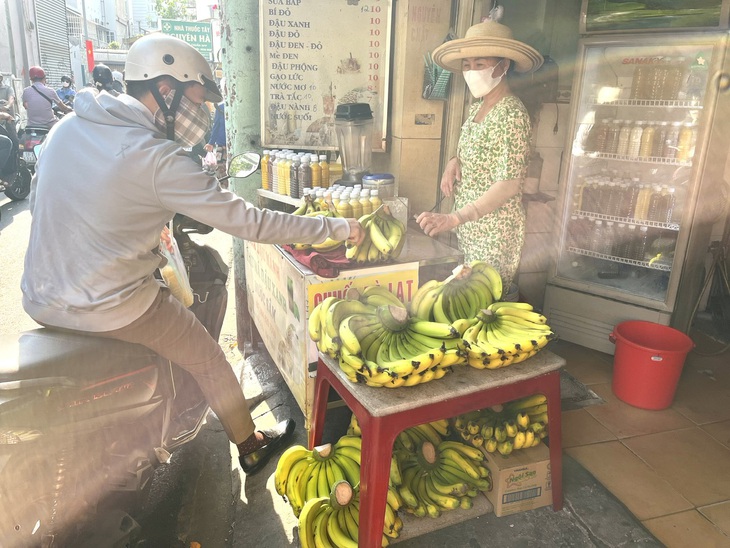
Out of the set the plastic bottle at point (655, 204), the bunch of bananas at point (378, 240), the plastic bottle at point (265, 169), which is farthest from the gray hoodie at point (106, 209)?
the plastic bottle at point (655, 204)

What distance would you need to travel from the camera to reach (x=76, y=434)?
78.7 inches

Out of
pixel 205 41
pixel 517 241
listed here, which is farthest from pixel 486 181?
pixel 205 41

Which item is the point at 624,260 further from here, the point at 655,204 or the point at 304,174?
the point at 304,174

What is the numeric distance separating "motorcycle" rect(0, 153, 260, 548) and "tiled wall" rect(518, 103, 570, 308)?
10.7 ft

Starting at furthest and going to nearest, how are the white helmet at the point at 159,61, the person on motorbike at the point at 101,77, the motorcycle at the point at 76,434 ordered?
1. the person on motorbike at the point at 101,77
2. the white helmet at the point at 159,61
3. the motorcycle at the point at 76,434

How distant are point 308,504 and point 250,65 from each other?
9.81 feet

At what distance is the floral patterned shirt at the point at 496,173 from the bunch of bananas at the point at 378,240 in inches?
22.5

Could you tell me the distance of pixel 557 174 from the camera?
15.0 ft

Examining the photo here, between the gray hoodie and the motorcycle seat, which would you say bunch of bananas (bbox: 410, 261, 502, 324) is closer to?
the gray hoodie

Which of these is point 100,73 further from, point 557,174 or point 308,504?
point 308,504

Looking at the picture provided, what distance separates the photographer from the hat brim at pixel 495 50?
2.87 meters

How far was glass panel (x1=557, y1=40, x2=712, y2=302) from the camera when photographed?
13.3ft

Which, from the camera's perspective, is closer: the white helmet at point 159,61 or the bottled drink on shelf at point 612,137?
the white helmet at point 159,61

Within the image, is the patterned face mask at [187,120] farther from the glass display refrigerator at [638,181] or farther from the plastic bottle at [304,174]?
the glass display refrigerator at [638,181]
